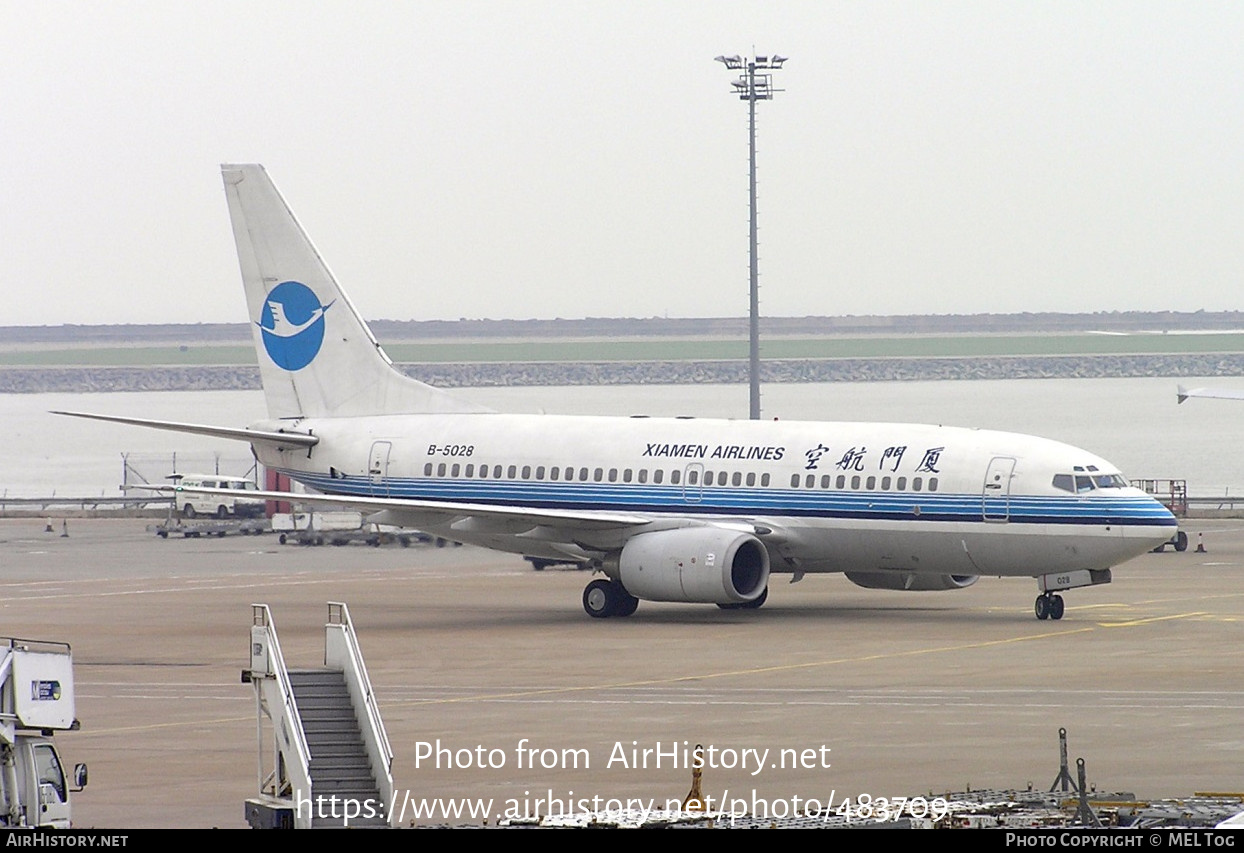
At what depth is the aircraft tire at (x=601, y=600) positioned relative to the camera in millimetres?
42406

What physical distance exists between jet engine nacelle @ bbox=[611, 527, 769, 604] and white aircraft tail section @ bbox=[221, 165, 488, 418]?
894 cm

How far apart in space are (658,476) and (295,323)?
11299 millimetres

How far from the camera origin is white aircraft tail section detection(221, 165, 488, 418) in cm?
4862

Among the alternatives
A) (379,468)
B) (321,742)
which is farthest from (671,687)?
(379,468)

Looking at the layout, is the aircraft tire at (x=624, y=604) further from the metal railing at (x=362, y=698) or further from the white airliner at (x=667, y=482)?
the metal railing at (x=362, y=698)

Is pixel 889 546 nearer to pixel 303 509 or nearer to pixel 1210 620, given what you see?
pixel 1210 620

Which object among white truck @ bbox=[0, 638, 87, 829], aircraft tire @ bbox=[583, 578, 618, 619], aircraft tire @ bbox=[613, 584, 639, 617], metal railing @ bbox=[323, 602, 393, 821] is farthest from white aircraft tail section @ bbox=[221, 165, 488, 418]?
white truck @ bbox=[0, 638, 87, 829]

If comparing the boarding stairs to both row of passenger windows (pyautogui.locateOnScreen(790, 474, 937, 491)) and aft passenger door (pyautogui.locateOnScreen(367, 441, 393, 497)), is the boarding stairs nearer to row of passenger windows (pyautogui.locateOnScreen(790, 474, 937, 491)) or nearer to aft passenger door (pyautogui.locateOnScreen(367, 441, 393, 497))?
row of passenger windows (pyautogui.locateOnScreen(790, 474, 937, 491))

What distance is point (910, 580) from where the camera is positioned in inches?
1672

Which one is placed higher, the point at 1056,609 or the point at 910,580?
the point at 910,580

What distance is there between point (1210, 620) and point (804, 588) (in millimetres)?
12255

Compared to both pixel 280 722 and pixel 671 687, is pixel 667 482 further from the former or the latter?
pixel 280 722

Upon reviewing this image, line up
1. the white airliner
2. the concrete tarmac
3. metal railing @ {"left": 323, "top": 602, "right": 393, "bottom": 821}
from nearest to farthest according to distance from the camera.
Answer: metal railing @ {"left": 323, "top": 602, "right": 393, "bottom": 821}, the concrete tarmac, the white airliner
